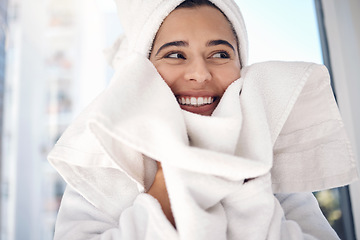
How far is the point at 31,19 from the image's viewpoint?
153 cm

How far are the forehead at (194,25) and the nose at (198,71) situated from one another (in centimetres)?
6

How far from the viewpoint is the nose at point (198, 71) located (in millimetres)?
573

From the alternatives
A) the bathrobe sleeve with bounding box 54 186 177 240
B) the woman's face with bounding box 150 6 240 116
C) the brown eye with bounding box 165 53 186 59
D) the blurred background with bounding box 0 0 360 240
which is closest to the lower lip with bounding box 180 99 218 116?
the woman's face with bounding box 150 6 240 116

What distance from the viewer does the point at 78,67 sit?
7.48 feet

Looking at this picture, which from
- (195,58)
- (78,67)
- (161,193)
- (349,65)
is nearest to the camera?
(161,193)

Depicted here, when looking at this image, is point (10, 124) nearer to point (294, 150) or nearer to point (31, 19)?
point (31, 19)

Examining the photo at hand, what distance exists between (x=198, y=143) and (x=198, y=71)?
0.18 metres

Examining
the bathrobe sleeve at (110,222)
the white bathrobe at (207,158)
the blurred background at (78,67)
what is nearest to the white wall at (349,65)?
the blurred background at (78,67)

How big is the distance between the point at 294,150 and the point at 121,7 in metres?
0.62

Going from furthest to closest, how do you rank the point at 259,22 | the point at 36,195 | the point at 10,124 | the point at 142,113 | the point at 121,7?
the point at 36,195 < the point at 10,124 < the point at 259,22 < the point at 121,7 < the point at 142,113

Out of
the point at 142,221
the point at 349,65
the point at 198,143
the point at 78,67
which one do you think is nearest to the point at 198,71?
the point at 198,143

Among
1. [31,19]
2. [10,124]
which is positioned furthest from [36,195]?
[31,19]

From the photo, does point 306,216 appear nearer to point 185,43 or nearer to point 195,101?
point 195,101

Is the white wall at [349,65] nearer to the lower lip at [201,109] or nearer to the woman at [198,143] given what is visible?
the woman at [198,143]
